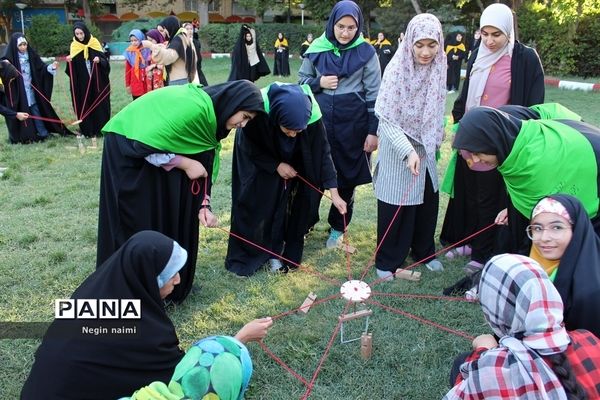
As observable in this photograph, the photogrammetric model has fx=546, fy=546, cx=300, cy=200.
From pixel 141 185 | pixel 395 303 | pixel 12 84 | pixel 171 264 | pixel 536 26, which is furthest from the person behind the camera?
pixel 536 26

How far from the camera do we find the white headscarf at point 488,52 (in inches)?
130

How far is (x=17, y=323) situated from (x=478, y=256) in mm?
2892

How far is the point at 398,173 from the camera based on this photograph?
3.38 meters

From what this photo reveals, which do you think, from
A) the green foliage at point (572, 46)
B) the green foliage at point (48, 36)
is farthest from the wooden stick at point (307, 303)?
the green foliage at point (48, 36)

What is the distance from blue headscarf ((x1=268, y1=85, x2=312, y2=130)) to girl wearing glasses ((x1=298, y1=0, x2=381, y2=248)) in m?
0.60

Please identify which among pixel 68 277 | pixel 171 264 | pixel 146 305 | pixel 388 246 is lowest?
pixel 68 277

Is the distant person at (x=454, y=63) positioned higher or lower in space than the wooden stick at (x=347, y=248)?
higher

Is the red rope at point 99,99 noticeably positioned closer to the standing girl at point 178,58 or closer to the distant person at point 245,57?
the distant person at point 245,57

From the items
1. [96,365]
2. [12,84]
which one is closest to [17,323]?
[96,365]

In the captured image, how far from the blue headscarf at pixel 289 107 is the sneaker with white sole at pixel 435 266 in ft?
4.41

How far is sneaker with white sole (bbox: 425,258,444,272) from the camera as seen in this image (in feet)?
12.2

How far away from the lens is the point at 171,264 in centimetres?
209

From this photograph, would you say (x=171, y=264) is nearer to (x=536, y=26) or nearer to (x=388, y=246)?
(x=388, y=246)

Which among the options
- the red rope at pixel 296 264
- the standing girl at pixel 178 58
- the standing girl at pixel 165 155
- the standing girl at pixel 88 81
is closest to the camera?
the standing girl at pixel 165 155
